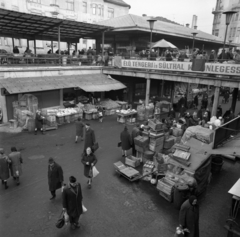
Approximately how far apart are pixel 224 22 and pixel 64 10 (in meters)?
45.4

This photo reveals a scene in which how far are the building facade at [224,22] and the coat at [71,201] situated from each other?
200 feet

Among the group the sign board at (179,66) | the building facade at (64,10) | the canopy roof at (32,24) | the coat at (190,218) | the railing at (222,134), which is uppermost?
the building facade at (64,10)

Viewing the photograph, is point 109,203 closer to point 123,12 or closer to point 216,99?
point 216,99

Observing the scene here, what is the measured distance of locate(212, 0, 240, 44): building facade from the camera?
5391 centimetres

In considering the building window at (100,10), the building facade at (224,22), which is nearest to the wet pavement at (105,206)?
the building window at (100,10)

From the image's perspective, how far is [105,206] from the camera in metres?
7.13

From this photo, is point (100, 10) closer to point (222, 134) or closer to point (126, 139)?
point (126, 139)

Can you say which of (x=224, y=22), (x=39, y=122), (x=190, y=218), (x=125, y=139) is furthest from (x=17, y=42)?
(x=224, y=22)

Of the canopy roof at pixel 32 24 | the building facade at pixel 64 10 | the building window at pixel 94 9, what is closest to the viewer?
the canopy roof at pixel 32 24

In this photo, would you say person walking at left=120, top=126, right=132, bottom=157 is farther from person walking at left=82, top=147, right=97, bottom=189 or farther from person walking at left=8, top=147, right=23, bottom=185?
person walking at left=8, top=147, right=23, bottom=185

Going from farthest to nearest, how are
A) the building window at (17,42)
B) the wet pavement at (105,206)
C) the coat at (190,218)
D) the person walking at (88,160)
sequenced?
1. the building window at (17,42)
2. the person walking at (88,160)
3. the wet pavement at (105,206)
4. the coat at (190,218)

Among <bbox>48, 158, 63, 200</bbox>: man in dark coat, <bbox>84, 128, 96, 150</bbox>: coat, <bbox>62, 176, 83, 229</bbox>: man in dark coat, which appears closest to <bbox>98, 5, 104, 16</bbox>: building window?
<bbox>84, 128, 96, 150</bbox>: coat

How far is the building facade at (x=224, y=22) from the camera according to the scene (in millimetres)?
53906

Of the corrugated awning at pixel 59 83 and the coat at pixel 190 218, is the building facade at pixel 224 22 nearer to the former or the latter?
the corrugated awning at pixel 59 83
